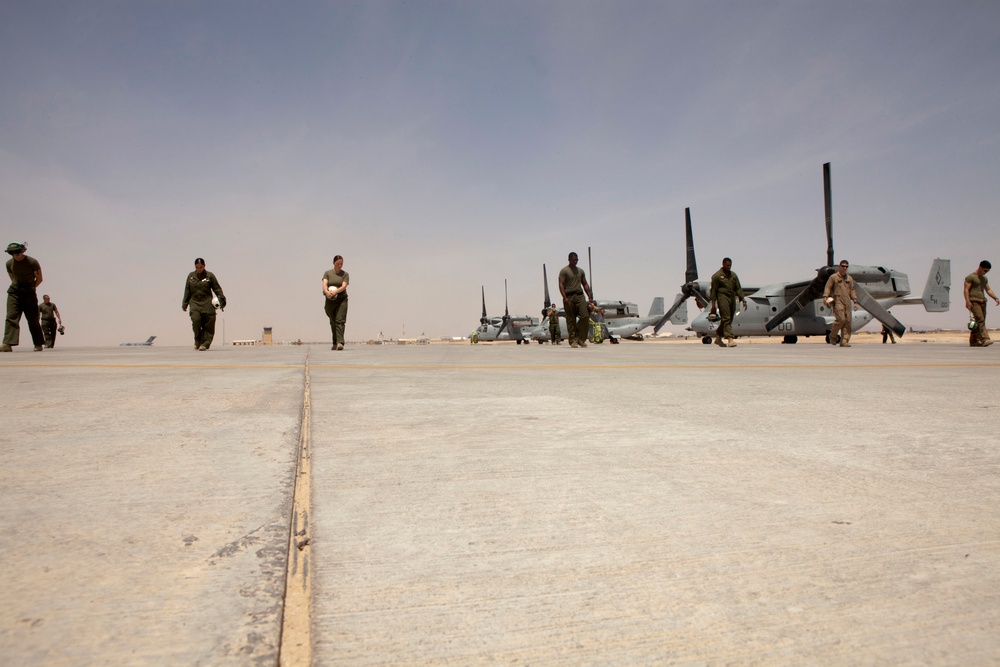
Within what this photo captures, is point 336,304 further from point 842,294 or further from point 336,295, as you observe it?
point 842,294

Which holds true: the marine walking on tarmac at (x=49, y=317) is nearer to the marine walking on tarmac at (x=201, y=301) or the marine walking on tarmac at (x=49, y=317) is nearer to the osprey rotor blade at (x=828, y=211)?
the marine walking on tarmac at (x=201, y=301)

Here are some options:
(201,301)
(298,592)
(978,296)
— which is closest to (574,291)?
(201,301)

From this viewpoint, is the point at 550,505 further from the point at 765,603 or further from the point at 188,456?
the point at 188,456

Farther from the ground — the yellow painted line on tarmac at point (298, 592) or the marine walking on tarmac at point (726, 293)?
the marine walking on tarmac at point (726, 293)

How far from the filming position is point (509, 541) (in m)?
1.27

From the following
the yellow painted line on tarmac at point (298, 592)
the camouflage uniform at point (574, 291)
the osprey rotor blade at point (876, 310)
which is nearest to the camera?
the yellow painted line on tarmac at point (298, 592)

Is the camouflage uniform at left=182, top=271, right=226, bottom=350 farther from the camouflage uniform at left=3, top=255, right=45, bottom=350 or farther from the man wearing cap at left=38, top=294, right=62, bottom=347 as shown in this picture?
the man wearing cap at left=38, top=294, right=62, bottom=347

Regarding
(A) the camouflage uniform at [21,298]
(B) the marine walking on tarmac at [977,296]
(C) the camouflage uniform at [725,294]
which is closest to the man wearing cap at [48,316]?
(A) the camouflage uniform at [21,298]

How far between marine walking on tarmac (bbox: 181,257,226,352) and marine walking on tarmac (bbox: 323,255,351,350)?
2.15 metres

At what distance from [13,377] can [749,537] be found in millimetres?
5870

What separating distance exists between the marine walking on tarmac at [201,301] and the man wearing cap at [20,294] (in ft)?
8.02

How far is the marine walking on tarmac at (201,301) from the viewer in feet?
39.2

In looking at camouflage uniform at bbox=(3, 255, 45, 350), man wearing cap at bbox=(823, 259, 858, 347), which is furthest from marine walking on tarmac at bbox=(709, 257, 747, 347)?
camouflage uniform at bbox=(3, 255, 45, 350)

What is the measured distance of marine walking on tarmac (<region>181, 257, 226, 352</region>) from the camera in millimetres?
11938
